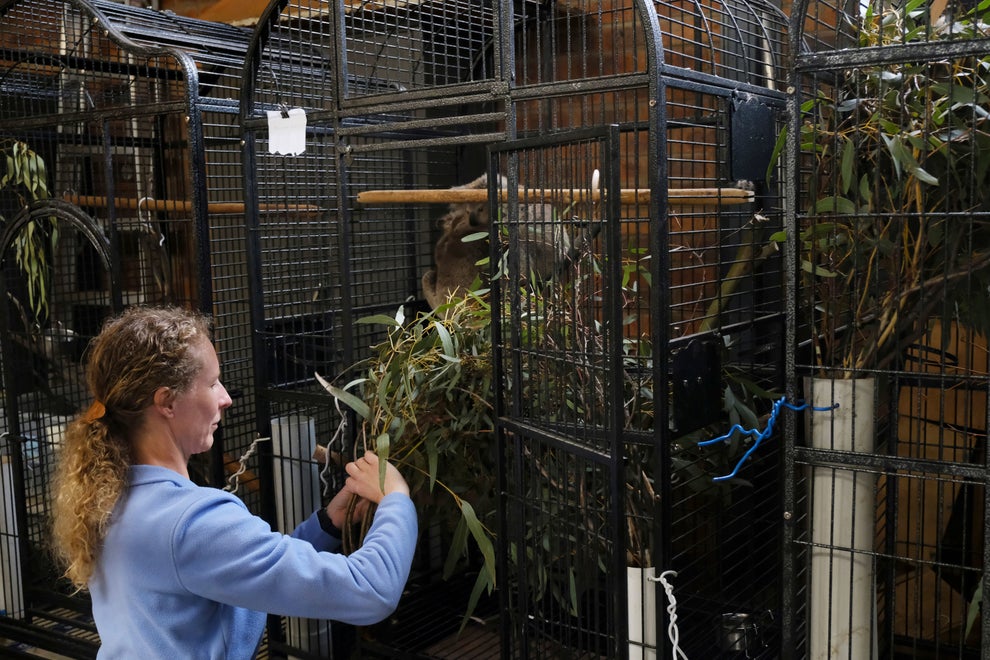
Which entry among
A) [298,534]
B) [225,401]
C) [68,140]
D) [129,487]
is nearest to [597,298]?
[298,534]

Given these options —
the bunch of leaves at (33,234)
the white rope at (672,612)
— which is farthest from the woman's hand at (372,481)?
the bunch of leaves at (33,234)

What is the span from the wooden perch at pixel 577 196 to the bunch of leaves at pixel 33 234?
126cm

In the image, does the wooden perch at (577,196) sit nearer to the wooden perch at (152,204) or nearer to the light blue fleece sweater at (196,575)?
the wooden perch at (152,204)

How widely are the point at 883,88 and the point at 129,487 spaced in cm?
174

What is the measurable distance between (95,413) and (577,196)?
1.32 meters

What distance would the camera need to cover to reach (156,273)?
348 centimetres

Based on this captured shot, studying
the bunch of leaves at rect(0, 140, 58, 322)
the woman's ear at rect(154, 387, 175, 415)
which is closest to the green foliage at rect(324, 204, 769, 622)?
the woman's ear at rect(154, 387, 175, 415)

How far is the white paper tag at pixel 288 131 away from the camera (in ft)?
9.09

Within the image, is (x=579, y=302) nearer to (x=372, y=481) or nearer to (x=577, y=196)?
(x=577, y=196)

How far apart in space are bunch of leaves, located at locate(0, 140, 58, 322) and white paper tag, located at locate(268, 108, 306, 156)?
3.32 ft

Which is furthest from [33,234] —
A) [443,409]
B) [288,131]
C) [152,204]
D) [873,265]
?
[873,265]

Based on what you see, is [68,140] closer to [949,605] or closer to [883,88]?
[883,88]

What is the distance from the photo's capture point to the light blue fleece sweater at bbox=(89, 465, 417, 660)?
159cm

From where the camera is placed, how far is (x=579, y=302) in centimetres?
221
